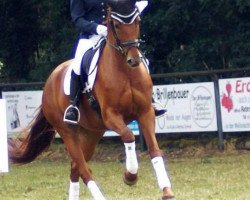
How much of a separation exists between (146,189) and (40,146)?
2097 millimetres

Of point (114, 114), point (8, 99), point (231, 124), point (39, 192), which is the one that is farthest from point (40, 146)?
point (8, 99)

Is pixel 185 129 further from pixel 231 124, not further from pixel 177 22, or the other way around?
pixel 177 22

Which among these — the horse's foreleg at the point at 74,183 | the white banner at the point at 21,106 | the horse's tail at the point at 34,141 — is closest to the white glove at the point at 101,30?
the horse's foreleg at the point at 74,183

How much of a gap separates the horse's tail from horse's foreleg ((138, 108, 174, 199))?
3.02 meters

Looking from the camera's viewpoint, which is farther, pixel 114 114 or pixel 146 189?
pixel 146 189

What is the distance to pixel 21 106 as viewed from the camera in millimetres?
21016

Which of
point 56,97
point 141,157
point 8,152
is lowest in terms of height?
point 141,157

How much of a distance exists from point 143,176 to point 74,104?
17.8 ft

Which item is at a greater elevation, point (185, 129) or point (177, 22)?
point (177, 22)

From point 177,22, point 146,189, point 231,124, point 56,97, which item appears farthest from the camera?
point 177,22

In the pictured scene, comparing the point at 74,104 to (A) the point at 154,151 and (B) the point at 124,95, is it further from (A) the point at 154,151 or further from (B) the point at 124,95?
(A) the point at 154,151

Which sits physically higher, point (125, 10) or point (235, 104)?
point (125, 10)

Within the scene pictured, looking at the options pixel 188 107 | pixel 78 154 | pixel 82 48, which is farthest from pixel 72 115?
pixel 188 107

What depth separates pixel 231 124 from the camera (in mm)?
18797
